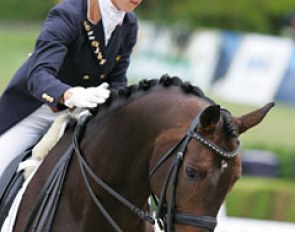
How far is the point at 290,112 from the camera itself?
21984 millimetres

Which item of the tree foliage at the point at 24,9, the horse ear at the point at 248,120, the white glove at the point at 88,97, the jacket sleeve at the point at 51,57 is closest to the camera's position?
the horse ear at the point at 248,120

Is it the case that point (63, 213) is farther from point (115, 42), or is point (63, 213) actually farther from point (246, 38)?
point (246, 38)

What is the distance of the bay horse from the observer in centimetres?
371

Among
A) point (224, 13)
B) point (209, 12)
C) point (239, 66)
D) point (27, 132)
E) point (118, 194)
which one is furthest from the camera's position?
point (209, 12)

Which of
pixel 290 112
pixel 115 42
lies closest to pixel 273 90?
pixel 290 112

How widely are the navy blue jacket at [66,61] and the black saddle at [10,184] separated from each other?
24 cm

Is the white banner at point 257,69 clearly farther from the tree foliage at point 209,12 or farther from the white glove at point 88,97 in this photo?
the white glove at point 88,97

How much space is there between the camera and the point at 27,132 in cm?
488

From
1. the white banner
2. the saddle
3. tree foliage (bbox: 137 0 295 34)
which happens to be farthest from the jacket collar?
tree foliage (bbox: 137 0 295 34)

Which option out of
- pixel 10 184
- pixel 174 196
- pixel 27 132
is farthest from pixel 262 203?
pixel 174 196

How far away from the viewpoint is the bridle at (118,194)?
3713mm

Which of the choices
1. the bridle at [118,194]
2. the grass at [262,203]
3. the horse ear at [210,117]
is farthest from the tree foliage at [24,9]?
the horse ear at [210,117]

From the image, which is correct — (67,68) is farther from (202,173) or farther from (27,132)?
(202,173)

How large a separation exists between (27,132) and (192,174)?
55.7 inches
